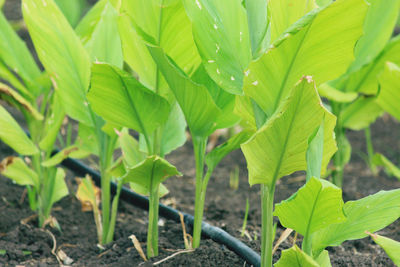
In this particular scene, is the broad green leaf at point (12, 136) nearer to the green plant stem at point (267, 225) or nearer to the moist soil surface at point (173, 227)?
the moist soil surface at point (173, 227)

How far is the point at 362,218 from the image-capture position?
1.01 meters

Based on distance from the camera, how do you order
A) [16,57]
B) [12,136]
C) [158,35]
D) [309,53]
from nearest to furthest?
[309,53]
[158,35]
[12,136]
[16,57]

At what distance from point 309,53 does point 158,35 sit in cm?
38

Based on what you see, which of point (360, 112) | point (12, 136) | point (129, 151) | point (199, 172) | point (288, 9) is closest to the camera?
point (288, 9)

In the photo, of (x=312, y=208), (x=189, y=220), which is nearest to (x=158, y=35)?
(x=312, y=208)

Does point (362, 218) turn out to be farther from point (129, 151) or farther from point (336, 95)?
point (336, 95)

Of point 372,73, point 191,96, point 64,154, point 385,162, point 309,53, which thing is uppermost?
point 309,53

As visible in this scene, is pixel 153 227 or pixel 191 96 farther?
pixel 153 227

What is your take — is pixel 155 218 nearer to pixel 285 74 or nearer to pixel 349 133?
pixel 285 74

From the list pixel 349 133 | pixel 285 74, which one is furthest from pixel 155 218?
pixel 349 133

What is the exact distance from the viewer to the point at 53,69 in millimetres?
1368

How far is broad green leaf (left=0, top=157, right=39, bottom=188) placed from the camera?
5.13 feet

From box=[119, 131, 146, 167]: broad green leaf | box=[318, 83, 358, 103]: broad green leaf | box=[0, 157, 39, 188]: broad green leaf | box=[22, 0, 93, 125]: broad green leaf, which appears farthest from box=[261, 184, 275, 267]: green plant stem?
box=[0, 157, 39, 188]: broad green leaf

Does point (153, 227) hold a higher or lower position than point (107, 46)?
lower
